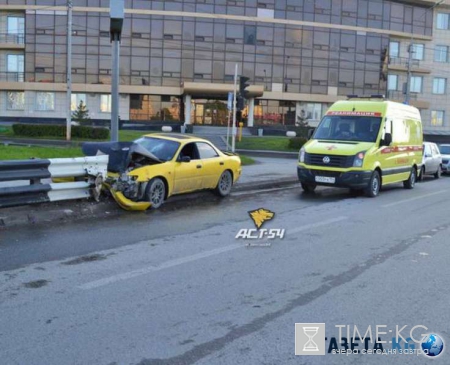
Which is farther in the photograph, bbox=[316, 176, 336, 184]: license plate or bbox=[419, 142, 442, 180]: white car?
bbox=[419, 142, 442, 180]: white car

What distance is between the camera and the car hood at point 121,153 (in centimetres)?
1087

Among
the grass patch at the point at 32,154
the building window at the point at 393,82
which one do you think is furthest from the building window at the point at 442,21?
the grass patch at the point at 32,154

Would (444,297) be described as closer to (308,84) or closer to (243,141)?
(243,141)

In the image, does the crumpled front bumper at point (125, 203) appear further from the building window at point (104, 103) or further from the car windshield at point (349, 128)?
the building window at point (104, 103)

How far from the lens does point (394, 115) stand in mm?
Result: 15594

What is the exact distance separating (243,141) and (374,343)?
32542 mm

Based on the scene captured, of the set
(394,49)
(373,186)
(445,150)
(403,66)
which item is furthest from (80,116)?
(373,186)

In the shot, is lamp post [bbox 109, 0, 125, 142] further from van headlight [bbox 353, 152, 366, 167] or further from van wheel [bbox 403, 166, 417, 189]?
van wheel [bbox 403, 166, 417, 189]

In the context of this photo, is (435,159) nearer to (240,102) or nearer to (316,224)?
(240,102)

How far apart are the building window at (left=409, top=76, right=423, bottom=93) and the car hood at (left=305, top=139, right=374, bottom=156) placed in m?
49.8

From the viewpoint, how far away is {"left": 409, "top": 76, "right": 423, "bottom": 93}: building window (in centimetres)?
6034

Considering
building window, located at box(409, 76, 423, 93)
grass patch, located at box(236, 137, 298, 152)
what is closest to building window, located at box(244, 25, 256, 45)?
grass patch, located at box(236, 137, 298, 152)

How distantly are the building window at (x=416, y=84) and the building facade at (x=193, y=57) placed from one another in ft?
16.8

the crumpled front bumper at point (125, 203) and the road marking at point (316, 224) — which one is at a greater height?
the crumpled front bumper at point (125, 203)
